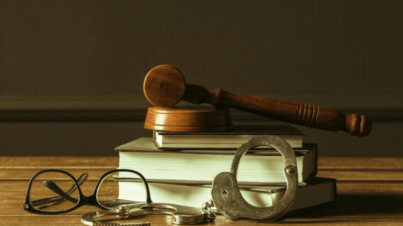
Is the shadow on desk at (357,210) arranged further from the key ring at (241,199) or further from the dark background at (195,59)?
the dark background at (195,59)

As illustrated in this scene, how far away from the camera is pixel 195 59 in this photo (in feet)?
5.47

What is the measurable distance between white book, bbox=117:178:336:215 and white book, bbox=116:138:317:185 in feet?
0.04

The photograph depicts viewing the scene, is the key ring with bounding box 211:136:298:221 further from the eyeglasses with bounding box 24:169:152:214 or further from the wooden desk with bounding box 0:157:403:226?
the eyeglasses with bounding box 24:169:152:214

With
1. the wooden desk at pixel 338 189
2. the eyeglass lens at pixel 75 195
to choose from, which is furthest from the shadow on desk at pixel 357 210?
the eyeglass lens at pixel 75 195

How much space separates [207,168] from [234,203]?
0.09 meters

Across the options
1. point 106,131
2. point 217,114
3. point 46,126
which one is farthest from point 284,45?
point 217,114

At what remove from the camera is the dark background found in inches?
64.9

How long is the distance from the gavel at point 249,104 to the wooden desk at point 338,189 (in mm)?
121

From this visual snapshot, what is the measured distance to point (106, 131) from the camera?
5.64 ft

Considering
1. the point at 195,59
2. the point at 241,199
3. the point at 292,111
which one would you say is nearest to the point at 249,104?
the point at 292,111

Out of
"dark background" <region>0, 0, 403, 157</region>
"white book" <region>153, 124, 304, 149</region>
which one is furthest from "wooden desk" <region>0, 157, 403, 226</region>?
"dark background" <region>0, 0, 403, 157</region>

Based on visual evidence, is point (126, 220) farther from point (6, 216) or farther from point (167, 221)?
point (6, 216)

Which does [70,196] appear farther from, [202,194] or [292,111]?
[292,111]

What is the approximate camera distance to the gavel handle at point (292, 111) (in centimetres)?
71
